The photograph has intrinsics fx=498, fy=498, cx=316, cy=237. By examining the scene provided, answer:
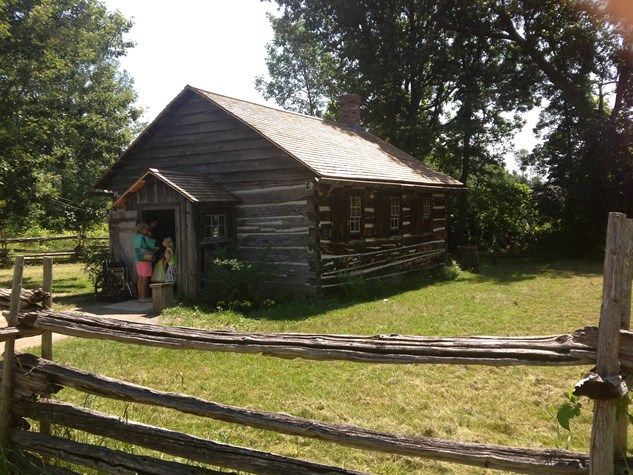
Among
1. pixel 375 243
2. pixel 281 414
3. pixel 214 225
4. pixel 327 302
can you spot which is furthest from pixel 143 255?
pixel 281 414

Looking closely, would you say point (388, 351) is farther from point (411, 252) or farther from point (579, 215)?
point (579, 215)

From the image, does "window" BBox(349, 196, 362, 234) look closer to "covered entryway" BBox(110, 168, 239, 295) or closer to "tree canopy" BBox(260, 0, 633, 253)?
"covered entryway" BBox(110, 168, 239, 295)

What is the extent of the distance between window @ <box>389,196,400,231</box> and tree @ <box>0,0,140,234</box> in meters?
12.3

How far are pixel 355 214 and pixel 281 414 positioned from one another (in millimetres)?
11459

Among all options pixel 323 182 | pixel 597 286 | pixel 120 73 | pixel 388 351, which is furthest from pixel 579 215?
pixel 120 73

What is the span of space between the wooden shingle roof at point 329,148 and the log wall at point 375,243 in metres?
0.49

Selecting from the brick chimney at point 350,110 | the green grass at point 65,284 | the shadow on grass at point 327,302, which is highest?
the brick chimney at point 350,110

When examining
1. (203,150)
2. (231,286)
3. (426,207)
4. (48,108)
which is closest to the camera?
(231,286)

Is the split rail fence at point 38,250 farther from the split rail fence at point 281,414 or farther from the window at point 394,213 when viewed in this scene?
the split rail fence at point 281,414

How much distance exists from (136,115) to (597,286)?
25.0 meters

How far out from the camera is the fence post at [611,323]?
269cm

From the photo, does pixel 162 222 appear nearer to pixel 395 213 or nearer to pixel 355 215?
pixel 355 215

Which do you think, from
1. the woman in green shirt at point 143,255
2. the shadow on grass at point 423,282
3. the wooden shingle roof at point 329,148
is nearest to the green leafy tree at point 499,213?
the shadow on grass at point 423,282

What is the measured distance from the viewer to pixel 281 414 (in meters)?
3.68
